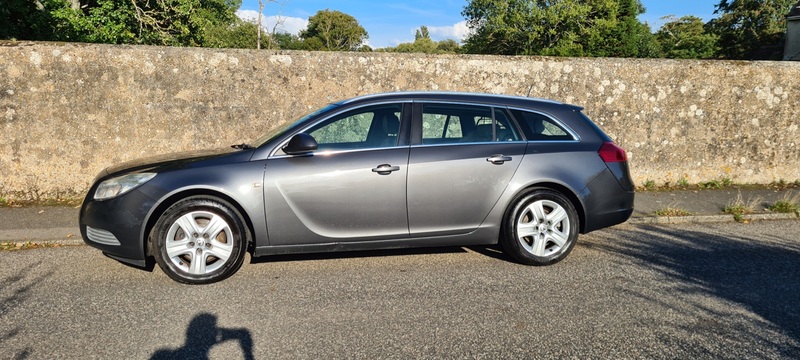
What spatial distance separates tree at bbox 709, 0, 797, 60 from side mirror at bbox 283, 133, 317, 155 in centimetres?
5282

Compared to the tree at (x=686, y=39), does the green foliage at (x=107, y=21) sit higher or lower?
lower

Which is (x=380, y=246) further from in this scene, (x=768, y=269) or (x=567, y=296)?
(x=768, y=269)

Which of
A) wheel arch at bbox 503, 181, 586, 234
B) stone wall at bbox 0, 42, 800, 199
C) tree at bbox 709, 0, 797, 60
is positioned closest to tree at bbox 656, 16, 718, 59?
tree at bbox 709, 0, 797, 60

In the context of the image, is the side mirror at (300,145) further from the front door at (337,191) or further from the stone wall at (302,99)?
the stone wall at (302,99)

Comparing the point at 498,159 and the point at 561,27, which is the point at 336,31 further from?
the point at 498,159

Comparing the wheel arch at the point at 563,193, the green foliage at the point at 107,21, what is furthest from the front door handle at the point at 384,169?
the green foliage at the point at 107,21

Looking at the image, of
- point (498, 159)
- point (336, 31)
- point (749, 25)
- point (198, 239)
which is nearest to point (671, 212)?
point (498, 159)

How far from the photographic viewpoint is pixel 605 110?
9266 millimetres

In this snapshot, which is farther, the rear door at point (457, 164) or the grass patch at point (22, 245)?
the grass patch at point (22, 245)

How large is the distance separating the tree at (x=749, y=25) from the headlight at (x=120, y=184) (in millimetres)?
53706

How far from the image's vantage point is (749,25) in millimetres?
54188

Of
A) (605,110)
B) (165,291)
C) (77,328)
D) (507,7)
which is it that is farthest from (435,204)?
(507,7)

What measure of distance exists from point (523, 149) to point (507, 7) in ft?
186

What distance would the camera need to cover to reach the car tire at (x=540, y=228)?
537 cm
